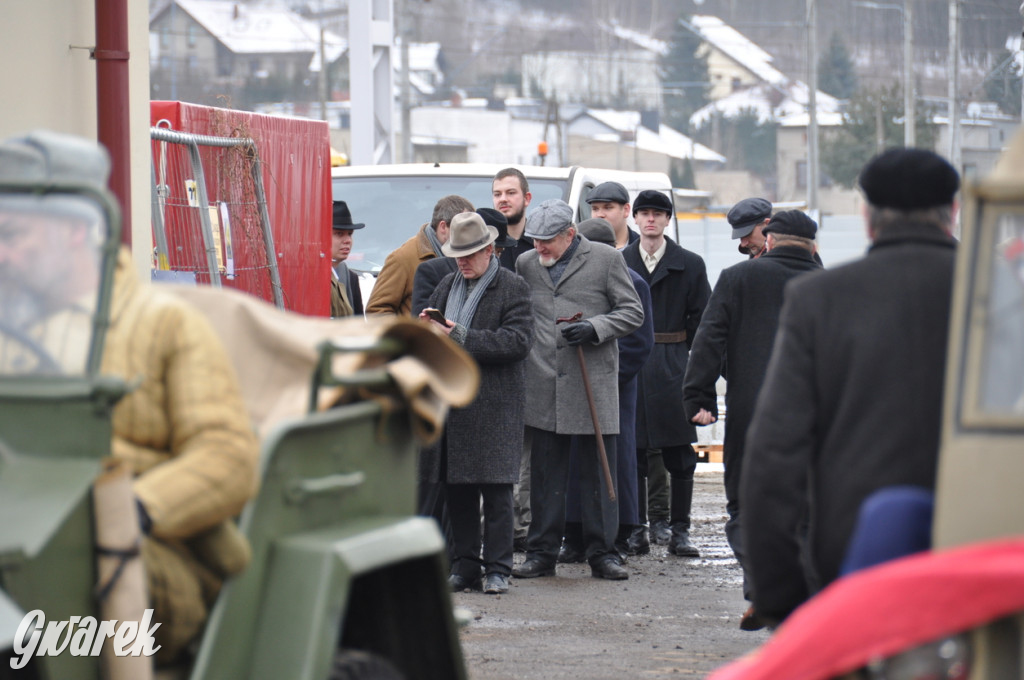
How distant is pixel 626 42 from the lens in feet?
315

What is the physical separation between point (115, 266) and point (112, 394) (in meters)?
0.31

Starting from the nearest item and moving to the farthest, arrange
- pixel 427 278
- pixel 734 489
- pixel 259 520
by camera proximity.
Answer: pixel 259 520, pixel 734 489, pixel 427 278

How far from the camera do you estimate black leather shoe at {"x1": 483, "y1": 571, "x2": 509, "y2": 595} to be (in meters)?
7.74

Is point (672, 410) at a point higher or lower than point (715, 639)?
higher

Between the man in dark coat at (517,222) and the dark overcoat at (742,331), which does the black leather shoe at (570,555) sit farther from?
the dark overcoat at (742,331)

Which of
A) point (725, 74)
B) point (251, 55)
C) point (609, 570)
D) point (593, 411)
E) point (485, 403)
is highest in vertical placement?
point (251, 55)

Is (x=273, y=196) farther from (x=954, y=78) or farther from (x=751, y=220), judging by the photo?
(x=954, y=78)

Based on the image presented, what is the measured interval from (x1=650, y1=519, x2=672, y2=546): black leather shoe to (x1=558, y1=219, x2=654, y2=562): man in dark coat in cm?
63

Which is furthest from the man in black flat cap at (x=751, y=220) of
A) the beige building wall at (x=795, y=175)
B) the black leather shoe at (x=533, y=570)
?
the beige building wall at (x=795, y=175)

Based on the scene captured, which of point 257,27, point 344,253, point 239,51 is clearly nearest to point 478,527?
point 344,253

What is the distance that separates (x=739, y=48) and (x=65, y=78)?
9277 centimetres

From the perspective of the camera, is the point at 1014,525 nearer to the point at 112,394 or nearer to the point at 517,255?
the point at 112,394

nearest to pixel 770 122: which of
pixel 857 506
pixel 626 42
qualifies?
pixel 626 42

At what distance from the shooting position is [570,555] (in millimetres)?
8914
